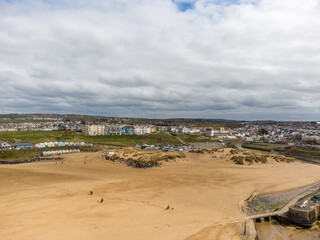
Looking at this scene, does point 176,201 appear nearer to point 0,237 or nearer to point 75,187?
point 75,187

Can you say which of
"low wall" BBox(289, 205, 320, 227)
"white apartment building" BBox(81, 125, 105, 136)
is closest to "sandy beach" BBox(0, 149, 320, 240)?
"low wall" BBox(289, 205, 320, 227)

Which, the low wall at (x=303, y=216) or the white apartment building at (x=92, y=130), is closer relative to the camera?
the low wall at (x=303, y=216)

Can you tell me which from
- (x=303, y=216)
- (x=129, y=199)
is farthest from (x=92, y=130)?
(x=303, y=216)

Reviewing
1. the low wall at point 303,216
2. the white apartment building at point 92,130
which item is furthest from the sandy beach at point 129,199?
the white apartment building at point 92,130

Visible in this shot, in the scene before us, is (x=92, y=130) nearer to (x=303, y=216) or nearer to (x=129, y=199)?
(x=129, y=199)

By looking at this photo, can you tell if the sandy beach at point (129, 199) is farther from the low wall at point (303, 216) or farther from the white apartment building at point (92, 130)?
the white apartment building at point (92, 130)

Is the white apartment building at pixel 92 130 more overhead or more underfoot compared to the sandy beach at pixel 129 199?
more overhead

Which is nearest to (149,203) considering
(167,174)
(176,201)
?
(176,201)

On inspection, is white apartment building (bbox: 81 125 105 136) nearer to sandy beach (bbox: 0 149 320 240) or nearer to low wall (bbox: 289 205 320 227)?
sandy beach (bbox: 0 149 320 240)

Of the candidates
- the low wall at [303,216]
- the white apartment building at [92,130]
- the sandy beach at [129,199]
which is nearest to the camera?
the sandy beach at [129,199]
